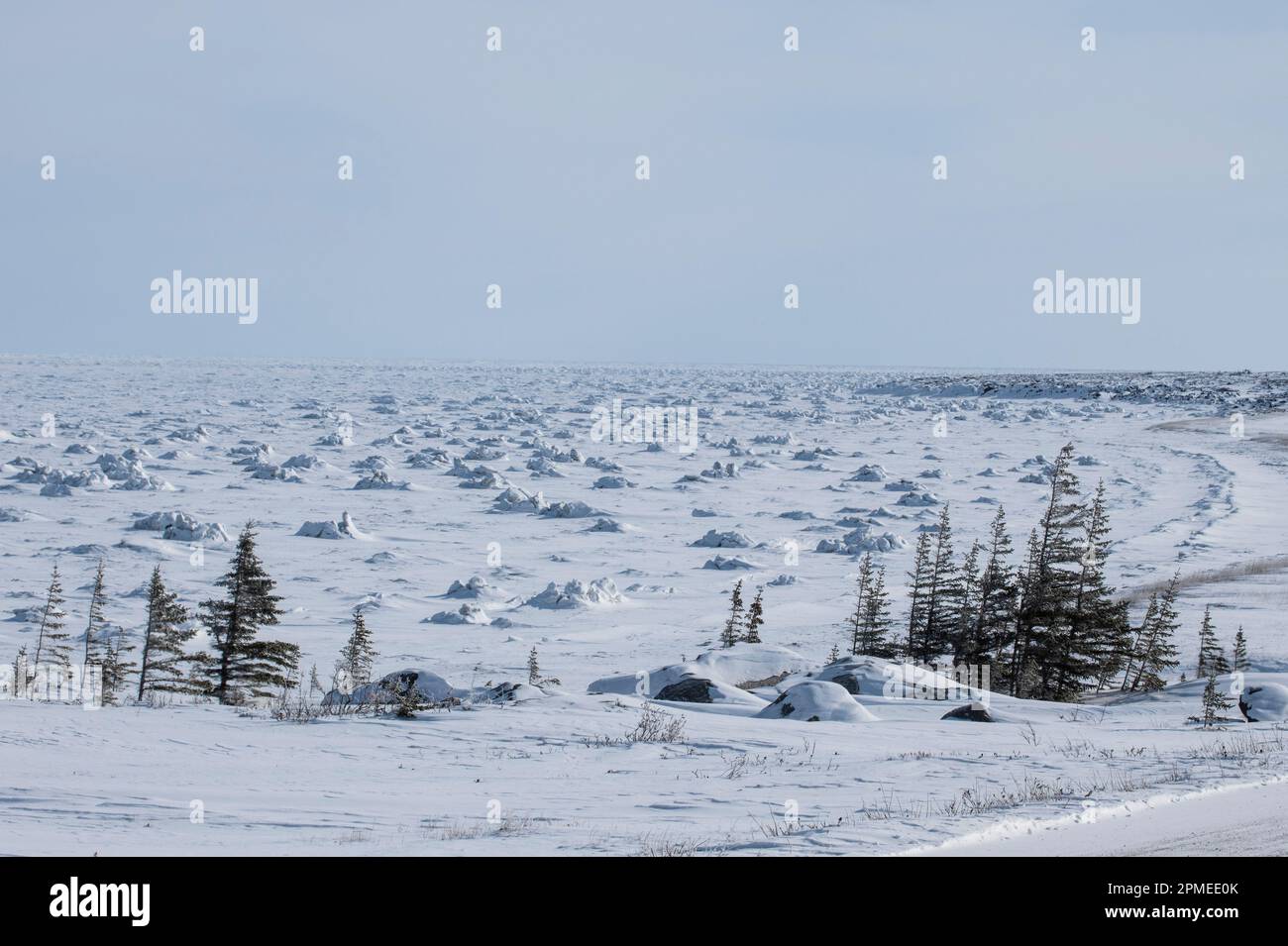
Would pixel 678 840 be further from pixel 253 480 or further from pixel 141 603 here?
pixel 253 480

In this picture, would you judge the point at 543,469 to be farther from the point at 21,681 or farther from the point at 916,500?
the point at 21,681

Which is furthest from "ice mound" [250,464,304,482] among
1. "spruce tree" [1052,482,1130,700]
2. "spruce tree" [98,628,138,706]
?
"spruce tree" [1052,482,1130,700]

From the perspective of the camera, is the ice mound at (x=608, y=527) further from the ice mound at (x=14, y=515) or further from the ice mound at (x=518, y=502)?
the ice mound at (x=14, y=515)

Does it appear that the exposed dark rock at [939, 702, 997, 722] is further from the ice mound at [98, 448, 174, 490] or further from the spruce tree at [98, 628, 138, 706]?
the ice mound at [98, 448, 174, 490]

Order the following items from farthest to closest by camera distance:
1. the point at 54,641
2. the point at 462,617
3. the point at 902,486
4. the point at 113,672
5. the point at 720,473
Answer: the point at 720,473, the point at 902,486, the point at 462,617, the point at 54,641, the point at 113,672

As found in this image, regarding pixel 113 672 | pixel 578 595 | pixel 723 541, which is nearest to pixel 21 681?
pixel 113 672
